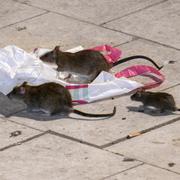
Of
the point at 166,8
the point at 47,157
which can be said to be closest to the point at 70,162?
the point at 47,157

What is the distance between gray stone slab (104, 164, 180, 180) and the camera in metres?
8.77

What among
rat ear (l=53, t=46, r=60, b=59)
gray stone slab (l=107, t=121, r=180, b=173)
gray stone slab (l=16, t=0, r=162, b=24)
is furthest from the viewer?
gray stone slab (l=16, t=0, r=162, b=24)

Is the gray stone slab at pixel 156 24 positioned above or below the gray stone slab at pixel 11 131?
above

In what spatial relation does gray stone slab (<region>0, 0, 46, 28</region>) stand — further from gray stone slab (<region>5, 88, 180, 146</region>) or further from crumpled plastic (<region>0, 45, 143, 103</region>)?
gray stone slab (<region>5, 88, 180, 146</region>)

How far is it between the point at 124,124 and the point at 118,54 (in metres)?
1.65

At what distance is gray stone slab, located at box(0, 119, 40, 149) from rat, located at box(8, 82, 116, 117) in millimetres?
323

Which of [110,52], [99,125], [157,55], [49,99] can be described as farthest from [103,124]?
[157,55]

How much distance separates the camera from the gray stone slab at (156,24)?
12.0 meters

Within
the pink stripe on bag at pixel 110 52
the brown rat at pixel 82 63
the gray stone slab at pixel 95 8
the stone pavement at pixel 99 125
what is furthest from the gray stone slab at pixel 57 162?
the gray stone slab at pixel 95 8

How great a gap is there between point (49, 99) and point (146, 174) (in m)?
1.69

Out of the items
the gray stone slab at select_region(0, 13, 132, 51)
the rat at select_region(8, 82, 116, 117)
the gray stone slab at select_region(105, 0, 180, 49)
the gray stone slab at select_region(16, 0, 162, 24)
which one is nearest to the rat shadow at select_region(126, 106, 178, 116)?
the rat at select_region(8, 82, 116, 117)

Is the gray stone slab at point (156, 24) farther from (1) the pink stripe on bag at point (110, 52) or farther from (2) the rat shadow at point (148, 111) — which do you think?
(2) the rat shadow at point (148, 111)

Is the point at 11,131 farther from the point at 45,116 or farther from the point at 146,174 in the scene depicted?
the point at 146,174

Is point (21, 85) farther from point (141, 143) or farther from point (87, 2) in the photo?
point (87, 2)
